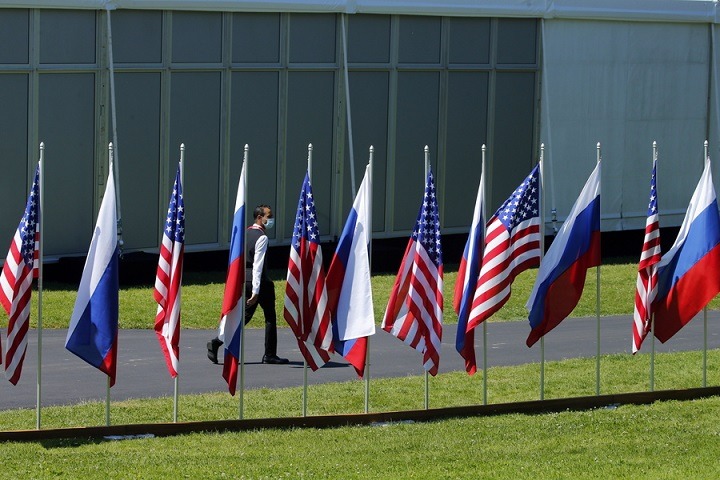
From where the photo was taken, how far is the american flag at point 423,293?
1449cm

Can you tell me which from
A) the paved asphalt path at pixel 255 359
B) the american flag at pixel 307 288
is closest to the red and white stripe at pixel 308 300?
the american flag at pixel 307 288

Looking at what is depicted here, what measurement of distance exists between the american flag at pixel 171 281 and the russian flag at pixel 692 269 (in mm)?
5093

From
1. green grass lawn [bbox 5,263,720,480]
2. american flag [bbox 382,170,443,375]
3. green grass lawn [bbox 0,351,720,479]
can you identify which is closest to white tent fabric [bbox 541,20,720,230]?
green grass lawn [bbox 5,263,720,480]

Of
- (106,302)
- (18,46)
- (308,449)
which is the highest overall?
(18,46)

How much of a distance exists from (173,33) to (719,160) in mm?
12783

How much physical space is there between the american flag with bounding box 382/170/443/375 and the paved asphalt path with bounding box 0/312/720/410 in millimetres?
2040

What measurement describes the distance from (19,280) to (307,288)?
2650 mm

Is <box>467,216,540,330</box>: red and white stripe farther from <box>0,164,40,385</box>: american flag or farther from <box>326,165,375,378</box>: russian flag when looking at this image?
<box>0,164,40,385</box>: american flag

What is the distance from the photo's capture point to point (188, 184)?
2419 centimetres

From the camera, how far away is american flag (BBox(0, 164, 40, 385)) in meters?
13.2

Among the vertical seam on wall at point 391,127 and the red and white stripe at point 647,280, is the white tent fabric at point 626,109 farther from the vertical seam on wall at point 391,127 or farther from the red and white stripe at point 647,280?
the red and white stripe at point 647,280

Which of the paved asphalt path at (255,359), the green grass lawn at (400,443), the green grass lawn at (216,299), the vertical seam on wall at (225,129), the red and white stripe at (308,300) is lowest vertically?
the green grass lawn at (400,443)

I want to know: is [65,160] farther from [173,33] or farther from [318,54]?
[318,54]

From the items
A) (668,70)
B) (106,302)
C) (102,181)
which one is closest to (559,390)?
(106,302)
